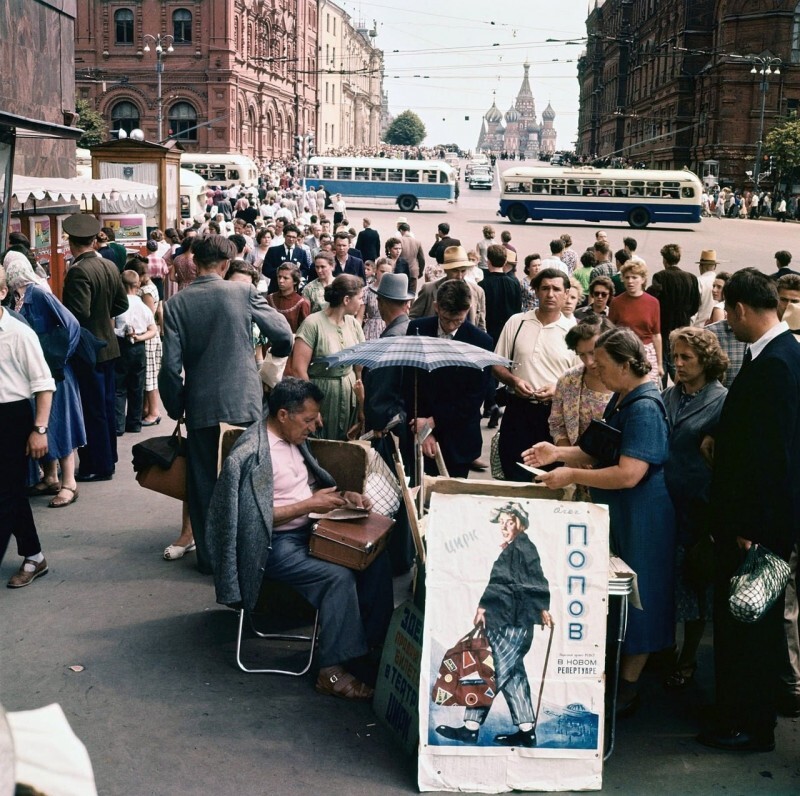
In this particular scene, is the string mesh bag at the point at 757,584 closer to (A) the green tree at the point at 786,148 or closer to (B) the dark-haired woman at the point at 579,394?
(B) the dark-haired woman at the point at 579,394

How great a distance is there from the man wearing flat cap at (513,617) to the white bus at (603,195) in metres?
42.2

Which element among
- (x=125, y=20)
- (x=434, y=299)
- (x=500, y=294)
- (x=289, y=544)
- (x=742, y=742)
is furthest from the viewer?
(x=125, y=20)

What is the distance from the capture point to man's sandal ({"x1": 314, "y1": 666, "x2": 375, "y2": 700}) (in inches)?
197

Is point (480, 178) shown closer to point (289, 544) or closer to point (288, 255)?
point (288, 255)

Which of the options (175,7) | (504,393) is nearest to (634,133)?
(175,7)

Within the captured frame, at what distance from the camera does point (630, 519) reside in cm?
481

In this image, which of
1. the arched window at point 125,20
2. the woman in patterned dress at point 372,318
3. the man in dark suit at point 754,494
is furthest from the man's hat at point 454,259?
the arched window at point 125,20

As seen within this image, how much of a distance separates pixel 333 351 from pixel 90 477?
300 cm

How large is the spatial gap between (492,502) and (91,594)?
3063mm

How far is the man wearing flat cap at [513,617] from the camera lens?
167 inches

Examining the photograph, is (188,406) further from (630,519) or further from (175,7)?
(175,7)

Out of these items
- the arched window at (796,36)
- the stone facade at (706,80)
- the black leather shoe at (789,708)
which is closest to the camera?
the black leather shoe at (789,708)

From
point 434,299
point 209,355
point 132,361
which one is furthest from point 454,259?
point 209,355

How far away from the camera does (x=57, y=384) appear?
26.6ft
